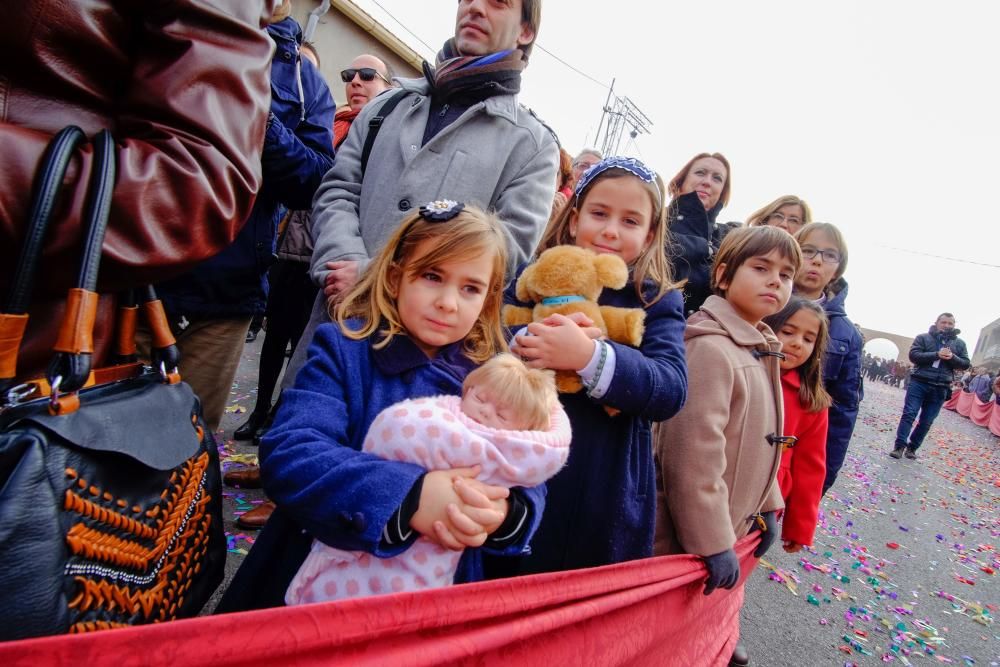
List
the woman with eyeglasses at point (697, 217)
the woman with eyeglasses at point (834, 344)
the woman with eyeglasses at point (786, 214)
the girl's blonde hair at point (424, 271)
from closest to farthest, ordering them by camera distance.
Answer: the girl's blonde hair at point (424, 271), the woman with eyeglasses at point (697, 217), the woman with eyeglasses at point (834, 344), the woman with eyeglasses at point (786, 214)

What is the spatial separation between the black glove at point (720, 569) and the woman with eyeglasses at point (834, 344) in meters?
2.04

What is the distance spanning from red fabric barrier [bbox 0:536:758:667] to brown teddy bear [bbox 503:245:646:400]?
55 centimetres

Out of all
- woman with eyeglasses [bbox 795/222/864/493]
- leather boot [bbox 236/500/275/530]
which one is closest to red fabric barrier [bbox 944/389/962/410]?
woman with eyeglasses [bbox 795/222/864/493]

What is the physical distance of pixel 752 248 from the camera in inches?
83.3

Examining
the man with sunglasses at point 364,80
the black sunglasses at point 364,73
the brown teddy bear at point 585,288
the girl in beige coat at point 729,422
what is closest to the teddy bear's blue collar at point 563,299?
the brown teddy bear at point 585,288

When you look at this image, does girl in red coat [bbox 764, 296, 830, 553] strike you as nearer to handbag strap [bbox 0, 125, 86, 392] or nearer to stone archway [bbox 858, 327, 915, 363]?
handbag strap [bbox 0, 125, 86, 392]

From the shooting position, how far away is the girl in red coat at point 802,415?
8.00ft

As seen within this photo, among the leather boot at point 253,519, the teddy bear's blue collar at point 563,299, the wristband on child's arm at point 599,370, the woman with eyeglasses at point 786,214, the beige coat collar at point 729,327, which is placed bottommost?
the leather boot at point 253,519

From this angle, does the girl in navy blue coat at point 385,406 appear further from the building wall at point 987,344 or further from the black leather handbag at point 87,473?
the building wall at point 987,344

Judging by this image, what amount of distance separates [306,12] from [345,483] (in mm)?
11657

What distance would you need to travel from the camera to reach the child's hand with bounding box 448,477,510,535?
95cm

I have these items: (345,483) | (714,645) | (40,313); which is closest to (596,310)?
(345,483)

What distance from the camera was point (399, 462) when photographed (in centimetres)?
99

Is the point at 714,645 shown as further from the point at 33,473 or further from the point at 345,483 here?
the point at 33,473
